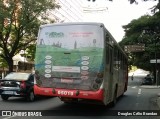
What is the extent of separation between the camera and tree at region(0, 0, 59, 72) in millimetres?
38188

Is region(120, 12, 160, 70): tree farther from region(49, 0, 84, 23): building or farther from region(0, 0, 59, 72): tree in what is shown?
region(49, 0, 84, 23): building

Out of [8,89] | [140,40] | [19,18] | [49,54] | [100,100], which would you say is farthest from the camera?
[140,40]

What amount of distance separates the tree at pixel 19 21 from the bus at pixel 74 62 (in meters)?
25.0

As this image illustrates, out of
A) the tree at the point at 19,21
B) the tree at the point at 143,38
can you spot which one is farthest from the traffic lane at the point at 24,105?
the tree at the point at 143,38

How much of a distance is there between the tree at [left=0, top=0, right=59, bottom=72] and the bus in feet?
81.9

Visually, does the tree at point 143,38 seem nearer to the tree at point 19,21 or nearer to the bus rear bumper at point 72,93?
the tree at point 19,21

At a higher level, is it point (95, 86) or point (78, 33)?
point (78, 33)

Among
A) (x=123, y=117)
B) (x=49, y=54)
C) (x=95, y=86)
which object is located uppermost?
(x=49, y=54)

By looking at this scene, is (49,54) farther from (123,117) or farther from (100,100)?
(123,117)

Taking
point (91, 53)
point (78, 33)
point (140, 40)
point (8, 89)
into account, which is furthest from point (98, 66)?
point (140, 40)

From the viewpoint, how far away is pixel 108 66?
45.4 ft

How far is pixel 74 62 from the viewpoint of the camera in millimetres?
12945

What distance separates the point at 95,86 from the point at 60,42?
2.18 meters

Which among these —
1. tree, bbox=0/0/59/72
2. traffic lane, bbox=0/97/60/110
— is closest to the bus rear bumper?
traffic lane, bbox=0/97/60/110
